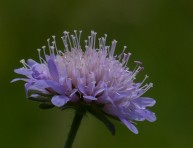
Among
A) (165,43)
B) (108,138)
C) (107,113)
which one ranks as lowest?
(108,138)

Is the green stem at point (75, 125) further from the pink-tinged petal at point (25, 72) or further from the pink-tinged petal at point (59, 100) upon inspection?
the pink-tinged petal at point (25, 72)

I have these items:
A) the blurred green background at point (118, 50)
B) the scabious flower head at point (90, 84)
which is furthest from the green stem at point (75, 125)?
the blurred green background at point (118, 50)

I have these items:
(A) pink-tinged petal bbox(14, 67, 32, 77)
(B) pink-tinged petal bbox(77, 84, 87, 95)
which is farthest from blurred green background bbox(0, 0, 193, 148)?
(B) pink-tinged petal bbox(77, 84, 87, 95)

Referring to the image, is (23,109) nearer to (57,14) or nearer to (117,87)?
(57,14)

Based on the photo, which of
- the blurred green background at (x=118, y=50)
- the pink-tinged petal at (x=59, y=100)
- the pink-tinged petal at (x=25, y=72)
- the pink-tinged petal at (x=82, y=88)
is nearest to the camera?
the pink-tinged petal at (x=59, y=100)

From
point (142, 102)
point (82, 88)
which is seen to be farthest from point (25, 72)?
point (142, 102)

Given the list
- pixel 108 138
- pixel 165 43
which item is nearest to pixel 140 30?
pixel 165 43

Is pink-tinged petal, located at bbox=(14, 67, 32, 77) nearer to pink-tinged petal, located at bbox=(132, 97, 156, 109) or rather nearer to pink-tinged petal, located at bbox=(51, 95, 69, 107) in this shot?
pink-tinged petal, located at bbox=(51, 95, 69, 107)
